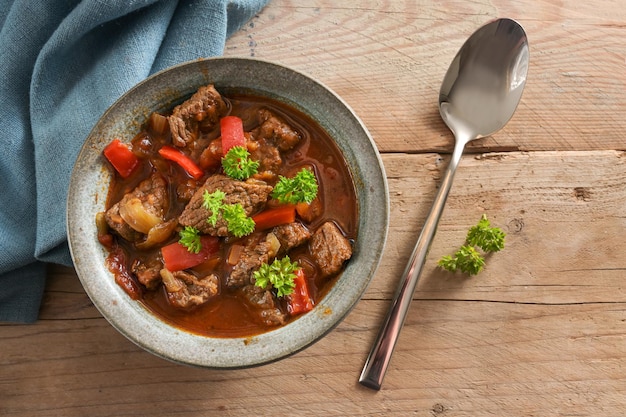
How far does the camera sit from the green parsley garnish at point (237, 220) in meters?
2.75

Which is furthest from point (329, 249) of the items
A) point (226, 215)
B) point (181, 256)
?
point (181, 256)

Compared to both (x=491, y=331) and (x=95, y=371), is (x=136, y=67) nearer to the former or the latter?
(x=95, y=371)

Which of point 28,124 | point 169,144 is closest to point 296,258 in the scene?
point 169,144

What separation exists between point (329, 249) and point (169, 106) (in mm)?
1146

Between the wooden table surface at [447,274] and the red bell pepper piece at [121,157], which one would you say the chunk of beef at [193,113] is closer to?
the red bell pepper piece at [121,157]

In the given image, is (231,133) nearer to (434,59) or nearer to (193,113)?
(193,113)

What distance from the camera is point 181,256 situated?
9.36ft

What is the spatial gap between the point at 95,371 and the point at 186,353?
865 mm

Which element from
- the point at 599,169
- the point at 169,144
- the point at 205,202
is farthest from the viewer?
the point at 599,169

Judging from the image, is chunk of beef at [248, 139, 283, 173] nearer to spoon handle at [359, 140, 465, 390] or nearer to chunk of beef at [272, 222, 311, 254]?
chunk of beef at [272, 222, 311, 254]

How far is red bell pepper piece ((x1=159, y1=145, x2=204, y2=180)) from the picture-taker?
2.88 metres

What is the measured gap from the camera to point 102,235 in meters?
2.85

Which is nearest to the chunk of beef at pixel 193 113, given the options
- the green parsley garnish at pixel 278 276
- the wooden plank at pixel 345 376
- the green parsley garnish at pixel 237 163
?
the green parsley garnish at pixel 237 163

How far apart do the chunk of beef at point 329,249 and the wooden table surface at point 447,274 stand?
0.54 metres
